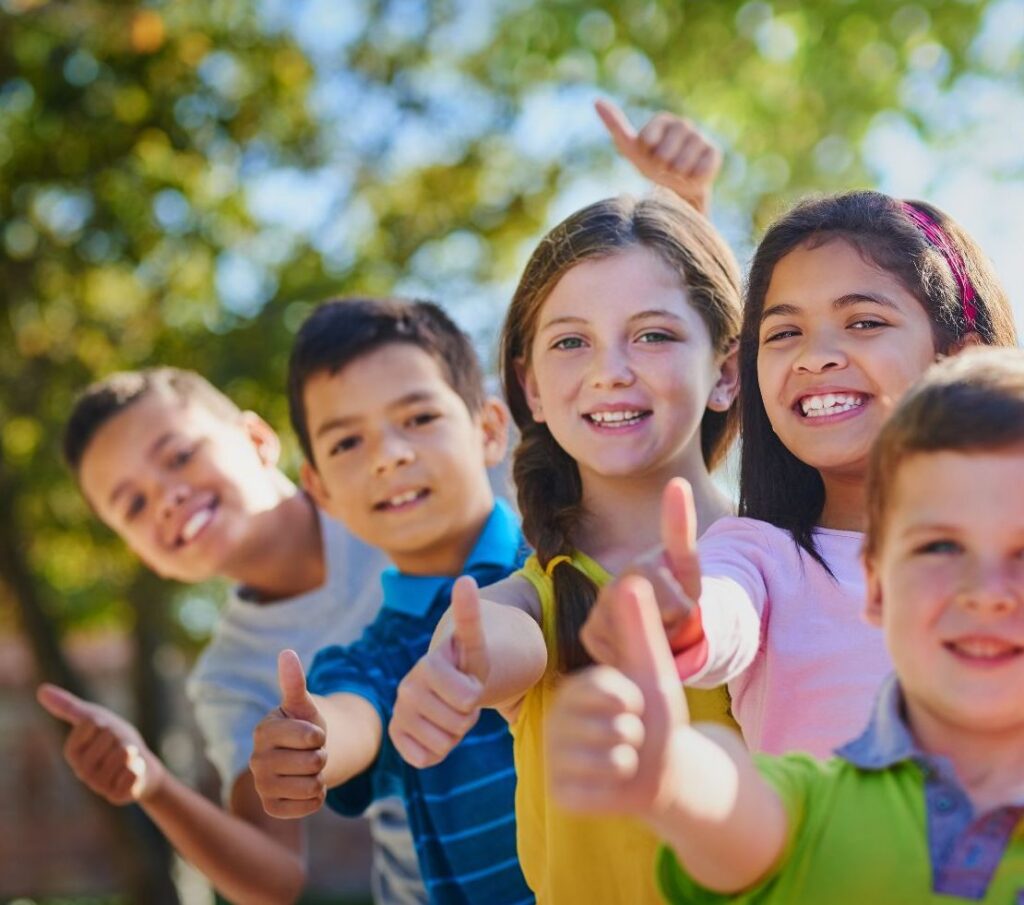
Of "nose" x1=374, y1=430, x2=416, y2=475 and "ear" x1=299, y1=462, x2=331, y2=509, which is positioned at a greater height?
"nose" x1=374, y1=430, x2=416, y2=475

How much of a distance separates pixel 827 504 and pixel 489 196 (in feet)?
27.5

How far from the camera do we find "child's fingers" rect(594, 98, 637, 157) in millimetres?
3618

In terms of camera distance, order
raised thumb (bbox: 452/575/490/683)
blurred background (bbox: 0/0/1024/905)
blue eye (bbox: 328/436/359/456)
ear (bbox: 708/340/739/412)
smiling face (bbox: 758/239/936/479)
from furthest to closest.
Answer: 1. blurred background (bbox: 0/0/1024/905)
2. blue eye (bbox: 328/436/359/456)
3. ear (bbox: 708/340/739/412)
4. smiling face (bbox: 758/239/936/479)
5. raised thumb (bbox: 452/575/490/683)

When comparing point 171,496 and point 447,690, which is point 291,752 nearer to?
point 447,690

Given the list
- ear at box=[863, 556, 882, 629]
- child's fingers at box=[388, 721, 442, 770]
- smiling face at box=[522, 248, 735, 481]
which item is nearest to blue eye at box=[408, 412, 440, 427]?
smiling face at box=[522, 248, 735, 481]

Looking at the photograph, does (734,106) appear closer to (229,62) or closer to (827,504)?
(229,62)

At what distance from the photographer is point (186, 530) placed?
172 inches

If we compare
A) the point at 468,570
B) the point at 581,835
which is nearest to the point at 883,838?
the point at 581,835

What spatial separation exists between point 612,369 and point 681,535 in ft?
2.82

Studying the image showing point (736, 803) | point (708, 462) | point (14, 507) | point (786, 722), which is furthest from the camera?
point (14, 507)

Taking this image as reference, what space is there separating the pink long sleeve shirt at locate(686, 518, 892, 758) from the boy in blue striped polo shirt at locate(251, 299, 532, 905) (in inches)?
24.8

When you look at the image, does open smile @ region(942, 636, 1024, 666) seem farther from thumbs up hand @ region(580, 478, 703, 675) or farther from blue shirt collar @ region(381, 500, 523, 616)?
blue shirt collar @ region(381, 500, 523, 616)

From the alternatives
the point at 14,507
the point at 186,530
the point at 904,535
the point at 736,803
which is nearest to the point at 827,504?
the point at 904,535

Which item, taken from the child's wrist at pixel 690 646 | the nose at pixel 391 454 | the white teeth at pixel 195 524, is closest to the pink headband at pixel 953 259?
the child's wrist at pixel 690 646
